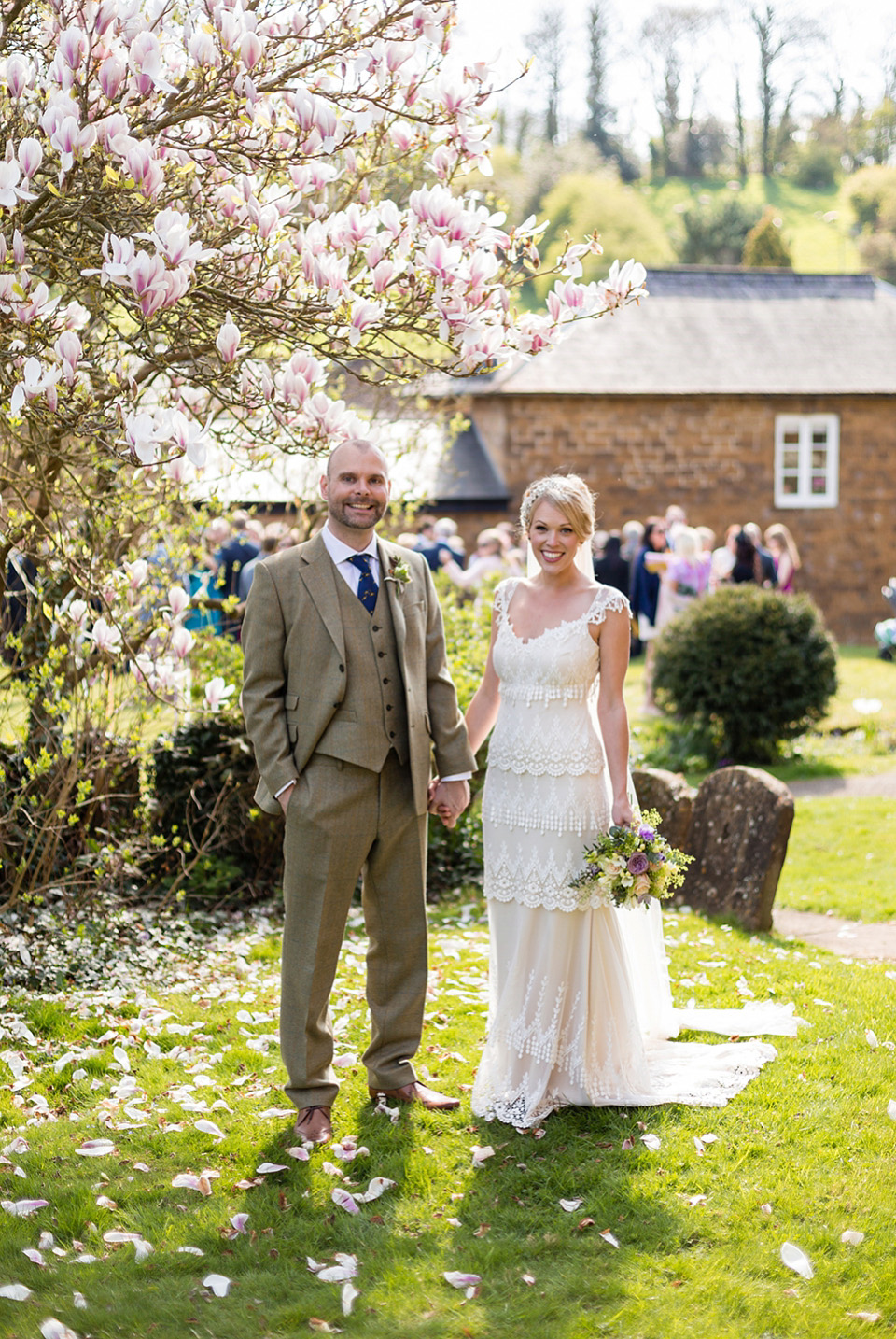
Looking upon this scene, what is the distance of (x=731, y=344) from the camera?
2342 cm

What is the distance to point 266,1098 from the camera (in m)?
4.92

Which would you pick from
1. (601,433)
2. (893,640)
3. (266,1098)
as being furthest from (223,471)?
(601,433)

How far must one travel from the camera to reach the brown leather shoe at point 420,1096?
4.71 meters

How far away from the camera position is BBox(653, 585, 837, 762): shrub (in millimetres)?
11773

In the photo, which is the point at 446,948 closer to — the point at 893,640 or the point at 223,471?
the point at 223,471

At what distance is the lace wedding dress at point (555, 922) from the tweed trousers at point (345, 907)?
13.2 inches

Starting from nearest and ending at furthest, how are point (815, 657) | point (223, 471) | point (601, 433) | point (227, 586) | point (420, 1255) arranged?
point (420, 1255) → point (223, 471) → point (815, 657) → point (227, 586) → point (601, 433)

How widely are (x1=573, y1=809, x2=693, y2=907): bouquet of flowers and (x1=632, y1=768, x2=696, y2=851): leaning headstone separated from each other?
301 centimetres

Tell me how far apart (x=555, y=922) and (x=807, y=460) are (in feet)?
65.6

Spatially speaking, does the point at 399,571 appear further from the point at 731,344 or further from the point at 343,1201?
the point at 731,344

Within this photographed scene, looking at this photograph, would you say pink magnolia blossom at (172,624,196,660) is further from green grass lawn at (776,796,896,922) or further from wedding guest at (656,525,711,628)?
wedding guest at (656,525,711,628)

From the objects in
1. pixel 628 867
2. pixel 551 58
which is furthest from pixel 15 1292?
pixel 551 58

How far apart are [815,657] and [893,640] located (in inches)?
239

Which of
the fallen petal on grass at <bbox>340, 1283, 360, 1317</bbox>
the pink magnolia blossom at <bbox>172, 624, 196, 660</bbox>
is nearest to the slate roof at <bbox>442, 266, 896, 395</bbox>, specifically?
the pink magnolia blossom at <bbox>172, 624, 196, 660</bbox>
